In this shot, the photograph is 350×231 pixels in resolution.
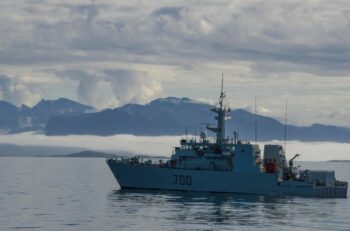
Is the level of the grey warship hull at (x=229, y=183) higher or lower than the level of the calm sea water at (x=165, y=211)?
higher

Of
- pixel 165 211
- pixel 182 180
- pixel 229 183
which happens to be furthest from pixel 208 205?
pixel 182 180

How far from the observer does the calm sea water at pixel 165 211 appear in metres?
59.9

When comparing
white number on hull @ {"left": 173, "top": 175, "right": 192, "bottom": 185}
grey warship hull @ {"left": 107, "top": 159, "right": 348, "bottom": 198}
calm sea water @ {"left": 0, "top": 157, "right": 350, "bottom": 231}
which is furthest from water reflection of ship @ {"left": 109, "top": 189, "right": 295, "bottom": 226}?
white number on hull @ {"left": 173, "top": 175, "right": 192, "bottom": 185}

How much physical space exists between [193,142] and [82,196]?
51.0 ft

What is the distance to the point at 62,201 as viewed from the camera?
81312mm

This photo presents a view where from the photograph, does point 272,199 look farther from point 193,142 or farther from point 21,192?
point 21,192

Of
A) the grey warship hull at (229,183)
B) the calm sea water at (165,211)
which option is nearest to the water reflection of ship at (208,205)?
the calm sea water at (165,211)

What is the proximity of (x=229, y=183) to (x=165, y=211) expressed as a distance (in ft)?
72.0

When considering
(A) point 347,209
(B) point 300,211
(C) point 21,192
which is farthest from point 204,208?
(C) point 21,192

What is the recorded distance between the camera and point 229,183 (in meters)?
90.8

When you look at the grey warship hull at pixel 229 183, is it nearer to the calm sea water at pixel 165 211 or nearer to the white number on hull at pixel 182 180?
the white number on hull at pixel 182 180

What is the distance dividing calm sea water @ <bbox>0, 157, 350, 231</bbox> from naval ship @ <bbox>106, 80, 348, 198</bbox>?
7.07ft

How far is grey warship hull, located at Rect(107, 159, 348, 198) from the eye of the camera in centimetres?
9056

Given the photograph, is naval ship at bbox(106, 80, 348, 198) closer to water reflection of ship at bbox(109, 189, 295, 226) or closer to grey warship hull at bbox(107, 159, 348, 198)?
grey warship hull at bbox(107, 159, 348, 198)
